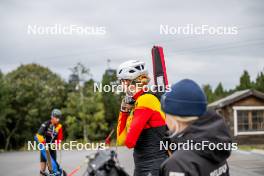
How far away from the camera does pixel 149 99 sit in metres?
4.77

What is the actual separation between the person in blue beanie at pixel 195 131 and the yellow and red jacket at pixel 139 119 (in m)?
1.75

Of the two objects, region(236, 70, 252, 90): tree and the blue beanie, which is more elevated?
region(236, 70, 252, 90): tree

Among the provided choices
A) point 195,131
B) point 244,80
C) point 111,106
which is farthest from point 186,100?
point 244,80

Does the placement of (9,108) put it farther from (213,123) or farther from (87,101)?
(213,123)

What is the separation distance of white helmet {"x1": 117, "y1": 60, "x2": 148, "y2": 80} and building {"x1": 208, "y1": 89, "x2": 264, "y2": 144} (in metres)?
26.3

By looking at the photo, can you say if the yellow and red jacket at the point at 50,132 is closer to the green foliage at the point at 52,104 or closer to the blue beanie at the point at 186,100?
the blue beanie at the point at 186,100

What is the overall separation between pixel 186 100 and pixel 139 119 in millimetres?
1975

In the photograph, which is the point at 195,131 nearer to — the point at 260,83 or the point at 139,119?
the point at 139,119

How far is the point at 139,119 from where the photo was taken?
457 cm

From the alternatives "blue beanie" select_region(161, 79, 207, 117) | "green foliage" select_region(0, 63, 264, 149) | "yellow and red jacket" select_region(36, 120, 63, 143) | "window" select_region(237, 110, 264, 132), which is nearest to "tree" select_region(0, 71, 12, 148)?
"green foliage" select_region(0, 63, 264, 149)

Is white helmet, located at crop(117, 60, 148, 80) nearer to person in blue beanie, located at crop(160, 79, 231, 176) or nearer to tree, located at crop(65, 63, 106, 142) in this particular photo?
person in blue beanie, located at crop(160, 79, 231, 176)

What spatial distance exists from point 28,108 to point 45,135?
116 feet

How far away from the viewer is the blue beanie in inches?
104

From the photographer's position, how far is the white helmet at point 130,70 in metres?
5.00
